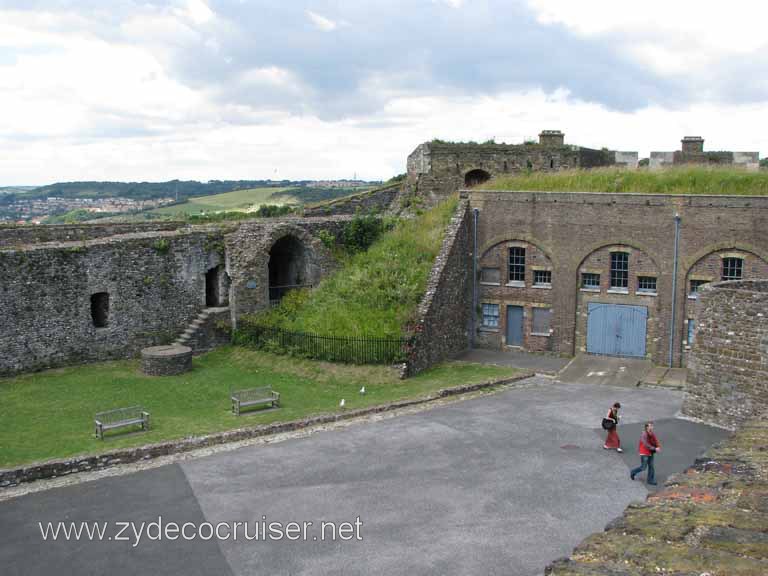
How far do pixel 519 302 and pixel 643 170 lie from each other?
7364 millimetres

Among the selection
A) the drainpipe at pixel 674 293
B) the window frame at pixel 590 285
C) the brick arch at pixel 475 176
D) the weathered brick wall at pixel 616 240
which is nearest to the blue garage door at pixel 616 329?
the weathered brick wall at pixel 616 240

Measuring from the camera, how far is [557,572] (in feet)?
16.7

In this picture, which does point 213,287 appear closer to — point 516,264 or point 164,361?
point 164,361

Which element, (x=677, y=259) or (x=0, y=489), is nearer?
(x=0, y=489)

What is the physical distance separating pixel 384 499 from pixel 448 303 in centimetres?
1267

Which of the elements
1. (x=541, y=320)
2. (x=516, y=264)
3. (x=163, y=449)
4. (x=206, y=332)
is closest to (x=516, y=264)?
(x=516, y=264)

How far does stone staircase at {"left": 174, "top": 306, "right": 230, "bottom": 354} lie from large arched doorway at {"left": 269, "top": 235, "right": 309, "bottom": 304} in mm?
2370

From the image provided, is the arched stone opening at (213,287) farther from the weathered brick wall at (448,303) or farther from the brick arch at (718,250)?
the brick arch at (718,250)

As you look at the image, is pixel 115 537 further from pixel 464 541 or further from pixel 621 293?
pixel 621 293

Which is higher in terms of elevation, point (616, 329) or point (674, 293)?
point (674, 293)

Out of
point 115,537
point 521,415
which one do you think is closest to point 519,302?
point 521,415

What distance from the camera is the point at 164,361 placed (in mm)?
23688

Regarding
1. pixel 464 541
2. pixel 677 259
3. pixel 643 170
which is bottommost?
pixel 464 541

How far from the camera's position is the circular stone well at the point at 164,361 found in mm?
23688
